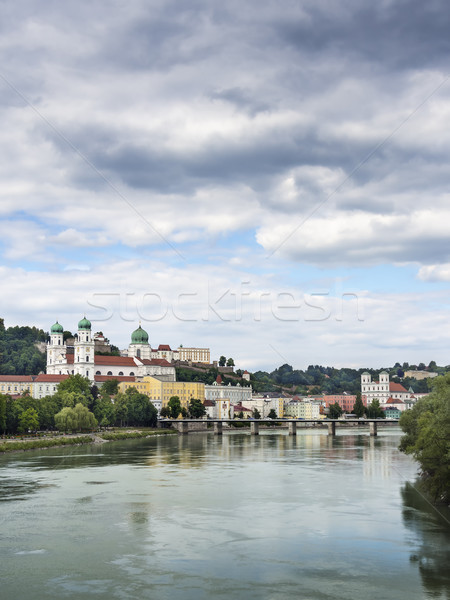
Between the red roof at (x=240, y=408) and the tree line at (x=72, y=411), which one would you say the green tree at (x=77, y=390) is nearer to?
the tree line at (x=72, y=411)

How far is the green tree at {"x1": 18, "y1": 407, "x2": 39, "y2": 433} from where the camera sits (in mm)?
72000

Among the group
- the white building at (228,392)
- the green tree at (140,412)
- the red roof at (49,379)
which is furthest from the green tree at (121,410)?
the white building at (228,392)

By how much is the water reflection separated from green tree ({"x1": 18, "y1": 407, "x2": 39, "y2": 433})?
48.2m

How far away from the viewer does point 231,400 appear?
567 feet

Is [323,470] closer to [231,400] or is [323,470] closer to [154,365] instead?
[154,365]

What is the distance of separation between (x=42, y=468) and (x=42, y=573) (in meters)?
25.8

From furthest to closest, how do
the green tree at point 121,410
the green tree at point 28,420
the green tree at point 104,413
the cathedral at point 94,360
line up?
1. the cathedral at point 94,360
2. the green tree at point 121,410
3. the green tree at point 104,413
4. the green tree at point 28,420

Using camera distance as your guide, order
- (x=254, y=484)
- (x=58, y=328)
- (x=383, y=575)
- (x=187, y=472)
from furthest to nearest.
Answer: (x=58, y=328) < (x=187, y=472) < (x=254, y=484) < (x=383, y=575)

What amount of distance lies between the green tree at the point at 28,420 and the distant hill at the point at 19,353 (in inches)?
3116

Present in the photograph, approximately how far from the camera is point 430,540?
76.5ft

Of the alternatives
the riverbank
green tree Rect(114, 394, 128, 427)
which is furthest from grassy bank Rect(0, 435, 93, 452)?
green tree Rect(114, 394, 128, 427)

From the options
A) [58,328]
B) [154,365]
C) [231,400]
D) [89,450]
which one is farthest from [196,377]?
[89,450]

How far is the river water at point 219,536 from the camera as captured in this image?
60.4ft

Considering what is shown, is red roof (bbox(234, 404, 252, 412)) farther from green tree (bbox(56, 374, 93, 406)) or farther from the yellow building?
green tree (bbox(56, 374, 93, 406))
